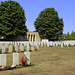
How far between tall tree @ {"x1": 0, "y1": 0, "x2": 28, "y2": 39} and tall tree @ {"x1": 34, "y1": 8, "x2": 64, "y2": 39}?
8985 mm

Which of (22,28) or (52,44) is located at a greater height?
(22,28)

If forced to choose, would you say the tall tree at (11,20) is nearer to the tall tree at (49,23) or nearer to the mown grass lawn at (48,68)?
the tall tree at (49,23)

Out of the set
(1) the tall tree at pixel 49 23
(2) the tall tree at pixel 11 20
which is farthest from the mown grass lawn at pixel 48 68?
(1) the tall tree at pixel 49 23

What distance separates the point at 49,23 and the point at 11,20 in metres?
14.6

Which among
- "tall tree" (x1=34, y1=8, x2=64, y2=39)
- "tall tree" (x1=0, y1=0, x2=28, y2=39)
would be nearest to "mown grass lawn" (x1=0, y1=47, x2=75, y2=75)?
"tall tree" (x1=0, y1=0, x2=28, y2=39)

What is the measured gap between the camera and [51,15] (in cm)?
4959

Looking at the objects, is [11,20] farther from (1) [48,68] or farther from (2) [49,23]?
(1) [48,68]

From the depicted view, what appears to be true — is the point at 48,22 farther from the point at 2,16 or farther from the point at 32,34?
the point at 2,16

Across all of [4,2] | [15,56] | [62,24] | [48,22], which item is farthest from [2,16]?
[15,56]

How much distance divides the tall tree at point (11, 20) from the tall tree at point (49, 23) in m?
8.98

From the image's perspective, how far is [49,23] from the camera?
159ft

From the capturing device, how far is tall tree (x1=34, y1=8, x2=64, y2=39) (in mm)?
48312

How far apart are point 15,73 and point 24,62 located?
1.51 meters

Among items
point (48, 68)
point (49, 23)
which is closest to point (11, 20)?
point (49, 23)
